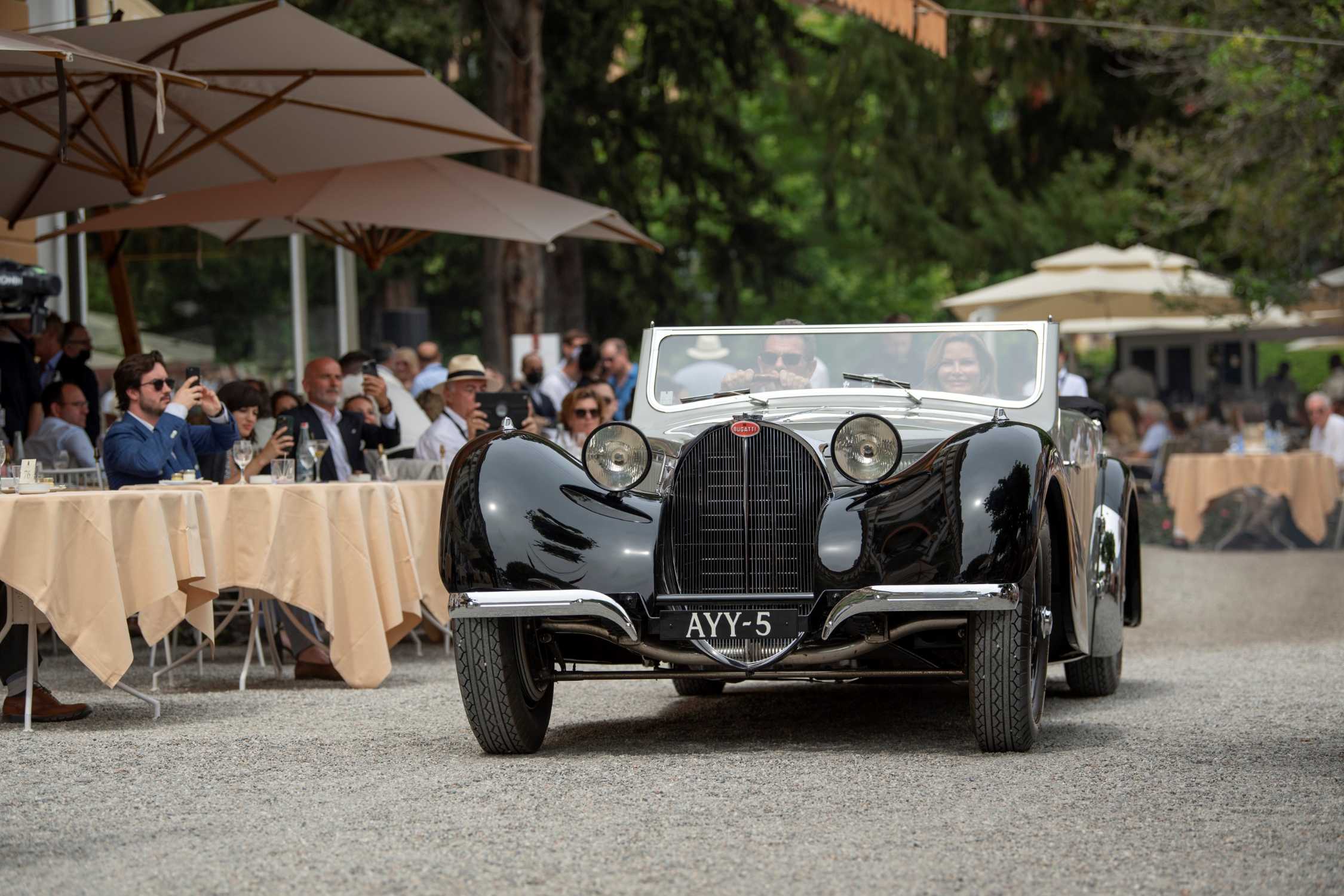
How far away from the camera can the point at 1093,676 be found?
8.52 metres

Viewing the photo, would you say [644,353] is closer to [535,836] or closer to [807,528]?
[807,528]

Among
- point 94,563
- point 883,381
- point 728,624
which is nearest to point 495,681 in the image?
point 728,624

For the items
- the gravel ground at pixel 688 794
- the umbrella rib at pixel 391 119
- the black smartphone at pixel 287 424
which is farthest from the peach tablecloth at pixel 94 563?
the umbrella rib at pixel 391 119

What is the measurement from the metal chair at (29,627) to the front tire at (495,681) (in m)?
1.73

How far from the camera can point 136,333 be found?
13875 millimetres

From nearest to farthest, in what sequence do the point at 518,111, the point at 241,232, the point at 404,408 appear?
the point at 404,408 → the point at 241,232 → the point at 518,111

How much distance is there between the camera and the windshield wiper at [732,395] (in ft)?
25.6

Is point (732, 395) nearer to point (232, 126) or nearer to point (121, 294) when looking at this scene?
point (232, 126)

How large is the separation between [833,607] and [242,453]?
11.5 feet

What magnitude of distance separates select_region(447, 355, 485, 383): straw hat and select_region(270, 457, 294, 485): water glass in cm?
240

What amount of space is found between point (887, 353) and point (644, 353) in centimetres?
111

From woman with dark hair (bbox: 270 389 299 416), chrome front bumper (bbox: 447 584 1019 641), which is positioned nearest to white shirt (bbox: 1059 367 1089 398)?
woman with dark hair (bbox: 270 389 299 416)

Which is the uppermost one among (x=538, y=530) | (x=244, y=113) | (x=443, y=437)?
(x=244, y=113)

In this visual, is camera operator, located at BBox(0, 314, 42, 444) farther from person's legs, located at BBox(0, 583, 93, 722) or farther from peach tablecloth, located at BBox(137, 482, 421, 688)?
person's legs, located at BBox(0, 583, 93, 722)
